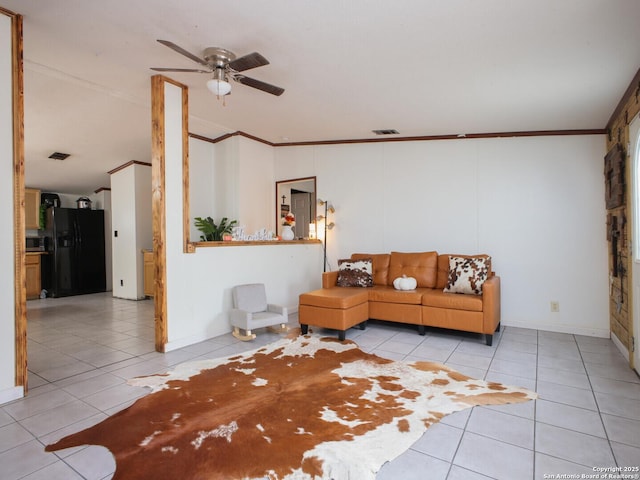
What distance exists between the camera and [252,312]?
428 centimetres

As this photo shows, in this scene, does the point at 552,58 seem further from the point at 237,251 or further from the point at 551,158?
the point at 237,251

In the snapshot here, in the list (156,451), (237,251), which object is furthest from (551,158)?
(156,451)

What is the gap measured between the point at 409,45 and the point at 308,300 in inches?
107

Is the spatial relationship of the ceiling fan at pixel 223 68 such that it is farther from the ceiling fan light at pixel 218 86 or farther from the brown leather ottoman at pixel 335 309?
the brown leather ottoman at pixel 335 309

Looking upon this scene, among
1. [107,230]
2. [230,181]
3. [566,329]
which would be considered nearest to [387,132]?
[230,181]

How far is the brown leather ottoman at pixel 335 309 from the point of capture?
392cm

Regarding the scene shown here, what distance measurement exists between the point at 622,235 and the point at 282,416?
11.6 feet

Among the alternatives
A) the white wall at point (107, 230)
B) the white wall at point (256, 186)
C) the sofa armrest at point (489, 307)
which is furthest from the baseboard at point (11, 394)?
the white wall at point (107, 230)

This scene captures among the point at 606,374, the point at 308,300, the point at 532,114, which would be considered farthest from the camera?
the point at 308,300

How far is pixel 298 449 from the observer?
1.86 metres

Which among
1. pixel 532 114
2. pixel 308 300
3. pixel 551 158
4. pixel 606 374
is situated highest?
pixel 532 114

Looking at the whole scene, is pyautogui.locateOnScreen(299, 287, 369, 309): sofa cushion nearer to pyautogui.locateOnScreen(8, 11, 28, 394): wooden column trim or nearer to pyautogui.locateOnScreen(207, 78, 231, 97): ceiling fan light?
pyautogui.locateOnScreen(207, 78, 231, 97): ceiling fan light

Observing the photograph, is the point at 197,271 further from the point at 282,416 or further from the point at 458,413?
the point at 458,413

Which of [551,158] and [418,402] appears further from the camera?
[551,158]
